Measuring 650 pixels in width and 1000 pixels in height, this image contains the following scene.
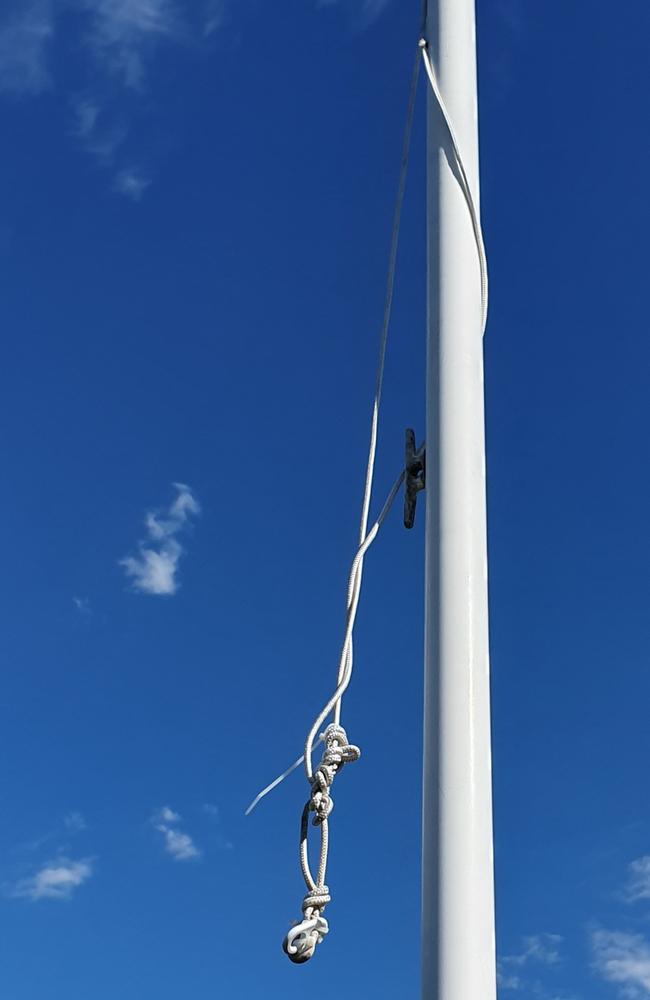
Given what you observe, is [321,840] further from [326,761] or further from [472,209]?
[472,209]

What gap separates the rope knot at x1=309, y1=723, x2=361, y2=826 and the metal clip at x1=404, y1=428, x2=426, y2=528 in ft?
1.62

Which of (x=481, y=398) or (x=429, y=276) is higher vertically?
(x=429, y=276)

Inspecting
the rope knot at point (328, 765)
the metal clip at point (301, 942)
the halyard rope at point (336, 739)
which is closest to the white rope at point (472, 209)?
the halyard rope at point (336, 739)

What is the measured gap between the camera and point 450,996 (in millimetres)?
1877

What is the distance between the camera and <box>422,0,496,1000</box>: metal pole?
193 centimetres

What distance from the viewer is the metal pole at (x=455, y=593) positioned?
76.2 inches

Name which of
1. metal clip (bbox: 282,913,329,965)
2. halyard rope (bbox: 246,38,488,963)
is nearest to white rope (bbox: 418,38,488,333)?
halyard rope (bbox: 246,38,488,963)

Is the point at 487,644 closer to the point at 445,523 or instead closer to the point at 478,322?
the point at 445,523

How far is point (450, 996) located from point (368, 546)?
106cm

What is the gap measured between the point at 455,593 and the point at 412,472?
0.50 m

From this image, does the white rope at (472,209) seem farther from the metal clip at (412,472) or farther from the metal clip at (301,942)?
the metal clip at (301,942)

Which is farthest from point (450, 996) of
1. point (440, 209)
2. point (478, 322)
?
point (440, 209)

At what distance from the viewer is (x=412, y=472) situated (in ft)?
8.64

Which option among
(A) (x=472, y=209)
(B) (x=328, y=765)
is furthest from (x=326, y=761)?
(A) (x=472, y=209)
